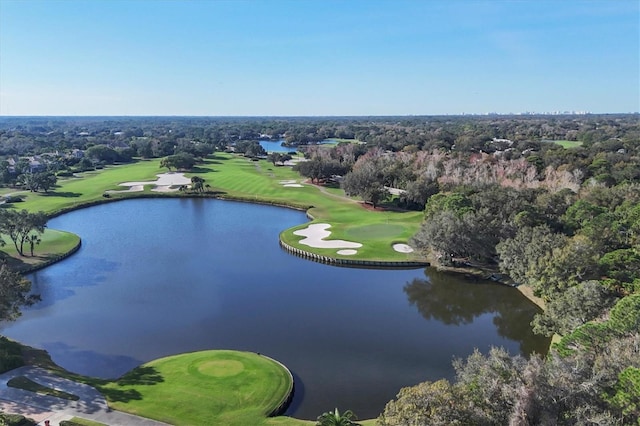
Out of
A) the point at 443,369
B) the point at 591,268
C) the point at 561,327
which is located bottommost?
the point at 443,369

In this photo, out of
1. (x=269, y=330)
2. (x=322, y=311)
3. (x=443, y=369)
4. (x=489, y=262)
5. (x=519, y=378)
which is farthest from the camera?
(x=489, y=262)

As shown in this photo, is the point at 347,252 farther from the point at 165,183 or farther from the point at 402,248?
the point at 165,183

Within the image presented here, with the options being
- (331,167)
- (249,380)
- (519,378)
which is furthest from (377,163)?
(519,378)

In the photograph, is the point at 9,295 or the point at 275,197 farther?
the point at 275,197

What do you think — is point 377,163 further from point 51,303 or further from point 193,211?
A: point 51,303

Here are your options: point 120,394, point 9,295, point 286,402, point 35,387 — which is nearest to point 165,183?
point 9,295

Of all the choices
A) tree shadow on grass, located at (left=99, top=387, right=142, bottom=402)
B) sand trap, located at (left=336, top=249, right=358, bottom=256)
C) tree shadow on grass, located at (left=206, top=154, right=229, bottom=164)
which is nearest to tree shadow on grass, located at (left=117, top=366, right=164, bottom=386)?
→ tree shadow on grass, located at (left=99, top=387, right=142, bottom=402)
